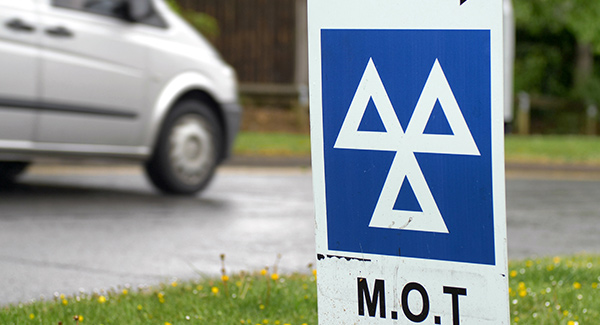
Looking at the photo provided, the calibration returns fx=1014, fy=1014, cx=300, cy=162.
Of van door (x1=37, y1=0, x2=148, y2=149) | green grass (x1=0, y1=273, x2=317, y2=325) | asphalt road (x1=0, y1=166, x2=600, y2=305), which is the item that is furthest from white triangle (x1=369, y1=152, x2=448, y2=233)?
van door (x1=37, y1=0, x2=148, y2=149)

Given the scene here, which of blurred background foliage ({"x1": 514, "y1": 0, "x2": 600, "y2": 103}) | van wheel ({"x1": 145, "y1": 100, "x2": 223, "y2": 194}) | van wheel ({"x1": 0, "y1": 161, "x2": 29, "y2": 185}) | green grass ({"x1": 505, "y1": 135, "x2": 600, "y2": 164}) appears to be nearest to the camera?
van wheel ({"x1": 145, "y1": 100, "x2": 223, "y2": 194})

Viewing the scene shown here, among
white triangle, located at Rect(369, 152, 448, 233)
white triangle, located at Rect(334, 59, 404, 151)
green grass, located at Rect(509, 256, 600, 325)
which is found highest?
white triangle, located at Rect(334, 59, 404, 151)

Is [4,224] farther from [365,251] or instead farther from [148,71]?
[365,251]

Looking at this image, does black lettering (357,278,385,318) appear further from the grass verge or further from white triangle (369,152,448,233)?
the grass verge

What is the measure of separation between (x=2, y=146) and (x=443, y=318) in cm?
576

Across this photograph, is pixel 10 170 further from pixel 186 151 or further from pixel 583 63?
pixel 583 63

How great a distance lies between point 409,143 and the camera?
2.40 m

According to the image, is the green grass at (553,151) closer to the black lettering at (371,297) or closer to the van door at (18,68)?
the van door at (18,68)

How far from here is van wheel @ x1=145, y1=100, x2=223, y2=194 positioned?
861 cm

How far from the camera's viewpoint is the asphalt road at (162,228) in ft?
18.0

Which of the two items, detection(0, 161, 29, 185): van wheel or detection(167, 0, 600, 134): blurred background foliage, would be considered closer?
detection(0, 161, 29, 185): van wheel

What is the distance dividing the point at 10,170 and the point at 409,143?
7543mm

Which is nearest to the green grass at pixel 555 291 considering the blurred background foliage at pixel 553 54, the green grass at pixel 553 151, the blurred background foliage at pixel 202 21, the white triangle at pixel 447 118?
the white triangle at pixel 447 118

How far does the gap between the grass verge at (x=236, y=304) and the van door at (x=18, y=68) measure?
332cm
